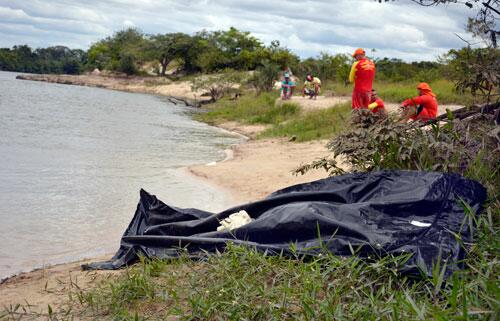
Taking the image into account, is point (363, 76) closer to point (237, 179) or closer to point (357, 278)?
point (237, 179)

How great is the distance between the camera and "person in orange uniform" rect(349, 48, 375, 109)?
10.8 metres

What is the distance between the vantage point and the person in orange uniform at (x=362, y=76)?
424 inches

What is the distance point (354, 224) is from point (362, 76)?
6.93 metres

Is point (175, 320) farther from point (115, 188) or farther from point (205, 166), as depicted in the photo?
point (205, 166)

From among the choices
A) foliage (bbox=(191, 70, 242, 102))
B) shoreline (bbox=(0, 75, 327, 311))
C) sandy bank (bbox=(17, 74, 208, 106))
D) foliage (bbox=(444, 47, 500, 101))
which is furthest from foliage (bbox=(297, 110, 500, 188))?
sandy bank (bbox=(17, 74, 208, 106))

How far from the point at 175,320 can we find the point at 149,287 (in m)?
0.51

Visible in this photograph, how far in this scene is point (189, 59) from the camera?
5941 cm

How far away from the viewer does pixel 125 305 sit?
152 inches

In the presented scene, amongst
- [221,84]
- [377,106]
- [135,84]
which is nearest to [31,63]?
[135,84]

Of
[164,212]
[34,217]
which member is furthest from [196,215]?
[34,217]

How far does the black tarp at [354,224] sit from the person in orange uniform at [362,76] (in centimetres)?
590

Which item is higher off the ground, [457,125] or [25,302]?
[457,125]

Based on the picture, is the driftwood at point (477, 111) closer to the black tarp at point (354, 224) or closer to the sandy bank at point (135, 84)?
the black tarp at point (354, 224)

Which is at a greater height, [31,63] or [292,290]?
[31,63]
